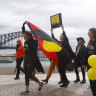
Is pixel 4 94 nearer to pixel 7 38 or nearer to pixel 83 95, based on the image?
pixel 83 95

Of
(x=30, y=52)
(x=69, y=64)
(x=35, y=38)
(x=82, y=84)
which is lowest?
(x=82, y=84)

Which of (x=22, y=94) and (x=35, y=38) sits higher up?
(x=35, y=38)

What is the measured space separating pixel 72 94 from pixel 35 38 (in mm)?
1410

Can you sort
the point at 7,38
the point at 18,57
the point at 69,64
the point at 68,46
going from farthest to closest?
1. the point at 7,38
2. the point at 18,57
3. the point at 68,46
4. the point at 69,64

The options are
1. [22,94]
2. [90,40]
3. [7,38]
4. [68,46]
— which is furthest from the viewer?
[7,38]

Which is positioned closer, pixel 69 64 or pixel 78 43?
pixel 69 64

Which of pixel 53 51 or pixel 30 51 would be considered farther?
pixel 53 51

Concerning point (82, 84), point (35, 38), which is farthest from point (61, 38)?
point (82, 84)

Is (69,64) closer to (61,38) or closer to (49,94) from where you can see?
(49,94)

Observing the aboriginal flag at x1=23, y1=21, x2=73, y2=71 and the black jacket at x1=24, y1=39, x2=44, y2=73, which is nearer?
the black jacket at x1=24, y1=39, x2=44, y2=73

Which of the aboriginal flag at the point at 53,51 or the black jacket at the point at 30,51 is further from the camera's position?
the aboriginal flag at the point at 53,51

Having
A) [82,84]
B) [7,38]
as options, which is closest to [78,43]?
[82,84]

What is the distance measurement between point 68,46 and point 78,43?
59cm

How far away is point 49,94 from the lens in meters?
3.49
